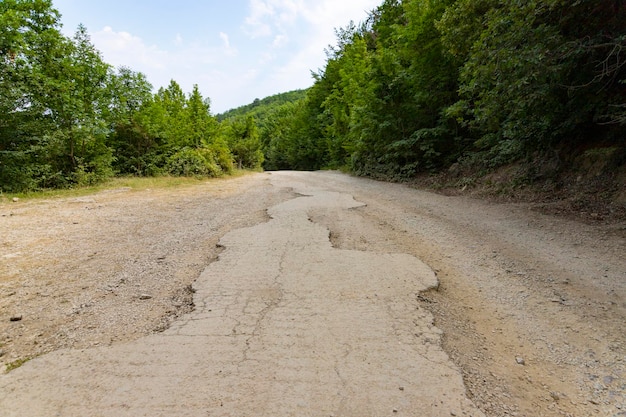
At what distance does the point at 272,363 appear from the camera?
2027mm

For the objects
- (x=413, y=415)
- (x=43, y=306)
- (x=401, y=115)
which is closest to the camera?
(x=413, y=415)

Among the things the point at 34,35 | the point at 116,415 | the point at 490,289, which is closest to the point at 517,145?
the point at 490,289

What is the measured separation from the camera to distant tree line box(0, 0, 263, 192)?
351 inches

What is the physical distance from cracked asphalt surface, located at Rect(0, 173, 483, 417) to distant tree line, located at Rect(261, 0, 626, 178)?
4570 mm

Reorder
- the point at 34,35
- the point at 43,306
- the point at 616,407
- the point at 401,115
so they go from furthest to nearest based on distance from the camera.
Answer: the point at 401,115 → the point at 34,35 → the point at 43,306 → the point at 616,407

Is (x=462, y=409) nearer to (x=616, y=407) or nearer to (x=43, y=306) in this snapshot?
(x=616, y=407)

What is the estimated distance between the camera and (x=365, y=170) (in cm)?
1491

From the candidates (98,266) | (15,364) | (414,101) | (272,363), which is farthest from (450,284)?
(414,101)

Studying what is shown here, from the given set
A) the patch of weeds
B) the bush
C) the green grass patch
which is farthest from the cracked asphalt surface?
the bush

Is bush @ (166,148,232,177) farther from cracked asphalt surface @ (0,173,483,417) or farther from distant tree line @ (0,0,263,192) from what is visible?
cracked asphalt surface @ (0,173,483,417)

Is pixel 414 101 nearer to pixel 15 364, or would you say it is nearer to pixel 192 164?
pixel 192 164

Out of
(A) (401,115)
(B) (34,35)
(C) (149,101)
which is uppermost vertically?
(B) (34,35)

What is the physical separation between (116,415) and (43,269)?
9.79 ft

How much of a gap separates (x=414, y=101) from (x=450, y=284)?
10.3 metres
